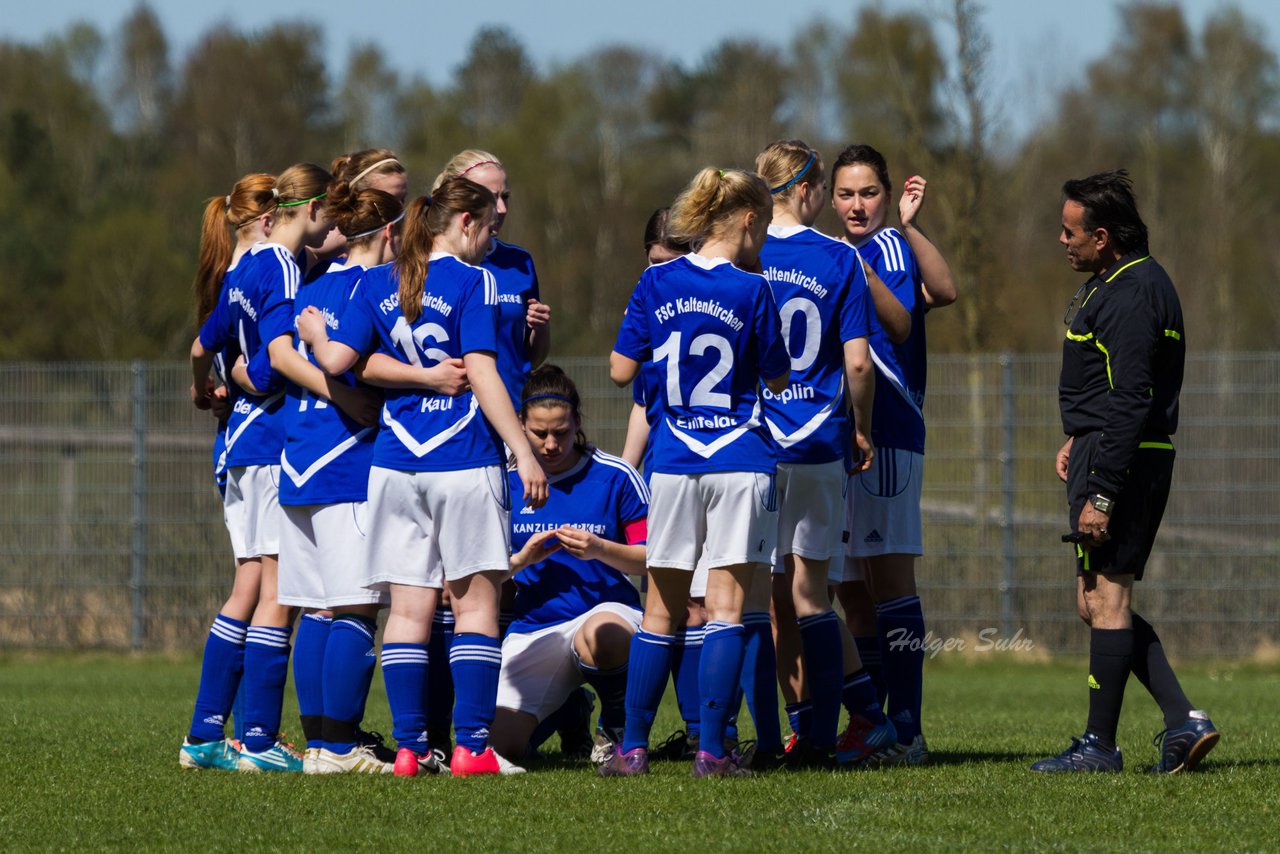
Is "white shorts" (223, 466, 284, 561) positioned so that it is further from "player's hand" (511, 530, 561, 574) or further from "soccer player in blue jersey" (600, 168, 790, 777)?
"soccer player in blue jersey" (600, 168, 790, 777)

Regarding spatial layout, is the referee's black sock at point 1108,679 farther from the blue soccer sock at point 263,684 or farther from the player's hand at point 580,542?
the blue soccer sock at point 263,684

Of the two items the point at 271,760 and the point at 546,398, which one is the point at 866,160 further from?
the point at 271,760

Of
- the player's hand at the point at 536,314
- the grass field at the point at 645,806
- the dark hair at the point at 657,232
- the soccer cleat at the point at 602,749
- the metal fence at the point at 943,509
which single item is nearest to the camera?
the grass field at the point at 645,806

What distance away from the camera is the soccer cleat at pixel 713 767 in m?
5.94

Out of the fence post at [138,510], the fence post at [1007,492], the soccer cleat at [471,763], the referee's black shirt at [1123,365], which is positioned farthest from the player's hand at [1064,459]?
the fence post at [138,510]

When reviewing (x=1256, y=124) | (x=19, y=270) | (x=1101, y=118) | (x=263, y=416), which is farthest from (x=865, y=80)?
(x=263, y=416)

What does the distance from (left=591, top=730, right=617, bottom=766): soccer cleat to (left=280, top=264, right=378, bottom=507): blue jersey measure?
4.82ft

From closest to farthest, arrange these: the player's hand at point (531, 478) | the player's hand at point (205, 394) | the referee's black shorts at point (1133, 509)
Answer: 1. the player's hand at point (531, 478)
2. the referee's black shorts at point (1133, 509)
3. the player's hand at point (205, 394)

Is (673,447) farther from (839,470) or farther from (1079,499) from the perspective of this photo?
(1079,499)

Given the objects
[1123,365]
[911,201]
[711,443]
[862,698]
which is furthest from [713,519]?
[911,201]

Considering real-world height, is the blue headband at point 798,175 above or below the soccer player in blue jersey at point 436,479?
above

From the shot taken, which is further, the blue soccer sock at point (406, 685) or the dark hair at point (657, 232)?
the dark hair at point (657, 232)

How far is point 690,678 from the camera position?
6.52 meters

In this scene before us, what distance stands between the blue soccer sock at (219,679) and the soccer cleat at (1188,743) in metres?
3.53
